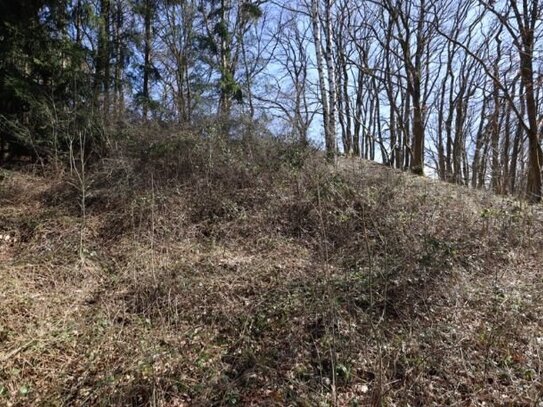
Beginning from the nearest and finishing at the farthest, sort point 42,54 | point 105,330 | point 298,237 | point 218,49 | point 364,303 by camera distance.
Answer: point 105,330, point 364,303, point 298,237, point 42,54, point 218,49

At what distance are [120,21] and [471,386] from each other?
11.7m

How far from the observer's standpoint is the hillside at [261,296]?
2805 mm

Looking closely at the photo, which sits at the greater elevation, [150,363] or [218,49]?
[218,49]

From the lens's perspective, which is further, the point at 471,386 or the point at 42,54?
the point at 42,54

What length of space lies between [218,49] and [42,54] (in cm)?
502

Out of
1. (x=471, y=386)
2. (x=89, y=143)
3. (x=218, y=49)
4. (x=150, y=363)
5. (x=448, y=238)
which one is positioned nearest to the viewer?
(x=471, y=386)

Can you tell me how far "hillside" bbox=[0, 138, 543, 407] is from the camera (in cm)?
280

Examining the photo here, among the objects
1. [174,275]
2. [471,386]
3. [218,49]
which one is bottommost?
[471,386]

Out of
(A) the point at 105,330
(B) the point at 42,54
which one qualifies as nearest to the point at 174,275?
(A) the point at 105,330

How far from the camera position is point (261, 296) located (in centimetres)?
399

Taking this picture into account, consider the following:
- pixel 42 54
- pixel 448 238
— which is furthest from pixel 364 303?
pixel 42 54

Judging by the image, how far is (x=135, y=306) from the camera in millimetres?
3816

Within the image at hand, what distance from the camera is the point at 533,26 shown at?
312 inches

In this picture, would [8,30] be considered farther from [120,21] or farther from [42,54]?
[120,21]
